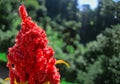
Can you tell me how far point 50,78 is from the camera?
4.54 m

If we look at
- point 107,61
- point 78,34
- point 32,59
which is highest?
point 78,34

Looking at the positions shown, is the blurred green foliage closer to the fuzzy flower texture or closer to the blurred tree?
the blurred tree

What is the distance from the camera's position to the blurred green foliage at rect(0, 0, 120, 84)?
32.9ft

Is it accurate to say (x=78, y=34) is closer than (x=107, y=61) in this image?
No

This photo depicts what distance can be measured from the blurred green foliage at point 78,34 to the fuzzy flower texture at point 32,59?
125 inches

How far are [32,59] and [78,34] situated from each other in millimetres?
40608

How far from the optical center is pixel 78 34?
45000mm

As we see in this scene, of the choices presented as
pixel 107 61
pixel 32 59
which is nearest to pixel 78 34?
pixel 107 61

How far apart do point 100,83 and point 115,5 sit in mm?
5618

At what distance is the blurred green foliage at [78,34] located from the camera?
10022 mm

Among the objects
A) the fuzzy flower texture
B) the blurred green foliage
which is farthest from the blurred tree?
the fuzzy flower texture

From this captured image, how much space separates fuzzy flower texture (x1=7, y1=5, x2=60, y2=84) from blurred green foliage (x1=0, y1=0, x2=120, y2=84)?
3.17 meters

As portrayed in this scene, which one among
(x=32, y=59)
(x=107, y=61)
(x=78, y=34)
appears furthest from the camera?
(x=78, y=34)

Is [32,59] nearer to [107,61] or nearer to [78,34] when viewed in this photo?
[107,61]
